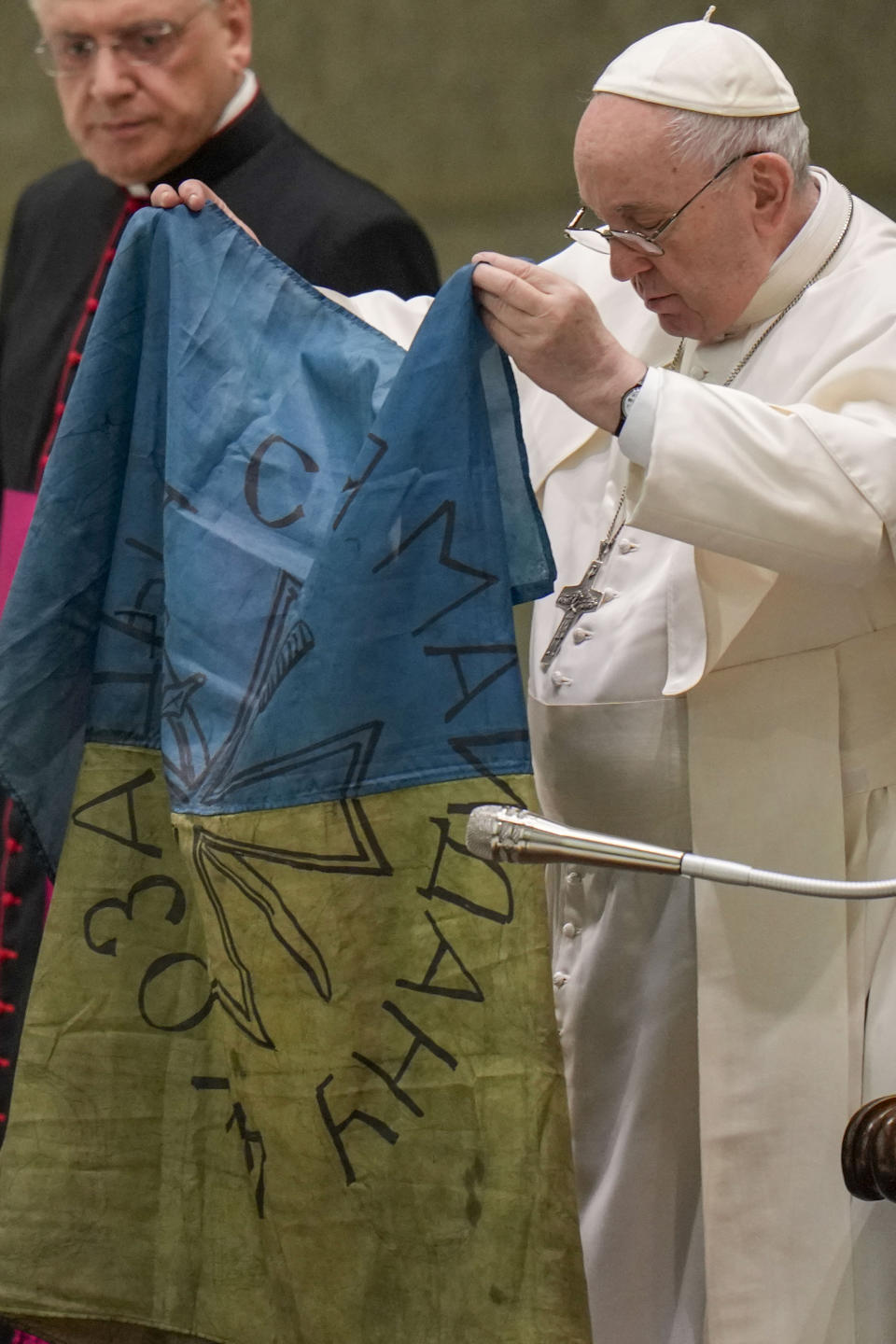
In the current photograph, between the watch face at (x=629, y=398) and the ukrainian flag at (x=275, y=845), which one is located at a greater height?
the watch face at (x=629, y=398)

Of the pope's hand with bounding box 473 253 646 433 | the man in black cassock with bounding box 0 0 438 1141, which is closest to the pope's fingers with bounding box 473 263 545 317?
the pope's hand with bounding box 473 253 646 433

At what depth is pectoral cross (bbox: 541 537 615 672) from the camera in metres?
2.19

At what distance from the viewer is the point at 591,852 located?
4.82 feet

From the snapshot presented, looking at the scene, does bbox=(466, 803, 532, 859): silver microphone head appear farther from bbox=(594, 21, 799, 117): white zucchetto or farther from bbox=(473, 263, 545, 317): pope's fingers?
bbox=(594, 21, 799, 117): white zucchetto

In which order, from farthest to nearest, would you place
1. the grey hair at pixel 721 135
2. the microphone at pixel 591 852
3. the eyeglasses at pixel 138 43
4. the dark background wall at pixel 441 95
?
the dark background wall at pixel 441 95 < the eyeglasses at pixel 138 43 < the grey hair at pixel 721 135 < the microphone at pixel 591 852

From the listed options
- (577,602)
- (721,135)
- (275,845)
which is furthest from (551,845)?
(721,135)

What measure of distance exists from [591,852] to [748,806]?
0.60 meters

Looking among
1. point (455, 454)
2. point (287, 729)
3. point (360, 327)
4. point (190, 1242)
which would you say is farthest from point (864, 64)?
point (190, 1242)

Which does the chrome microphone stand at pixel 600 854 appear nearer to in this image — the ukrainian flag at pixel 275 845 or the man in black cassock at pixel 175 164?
the ukrainian flag at pixel 275 845

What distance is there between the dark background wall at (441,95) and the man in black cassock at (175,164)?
38.1 inches

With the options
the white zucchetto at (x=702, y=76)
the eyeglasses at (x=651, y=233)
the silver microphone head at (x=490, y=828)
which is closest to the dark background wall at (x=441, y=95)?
the white zucchetto at (x=702, y=76)

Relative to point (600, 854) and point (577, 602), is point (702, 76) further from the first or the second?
point (600, 854)

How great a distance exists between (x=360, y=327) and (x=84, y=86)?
36.4 inches

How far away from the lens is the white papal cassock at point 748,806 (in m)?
1.82
